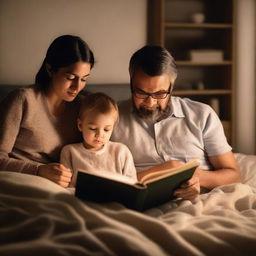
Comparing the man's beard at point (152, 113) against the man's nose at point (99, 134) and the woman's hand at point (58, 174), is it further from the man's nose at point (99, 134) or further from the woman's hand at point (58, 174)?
the woman's hand at point (58, 174)

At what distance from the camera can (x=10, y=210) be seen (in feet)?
4.12

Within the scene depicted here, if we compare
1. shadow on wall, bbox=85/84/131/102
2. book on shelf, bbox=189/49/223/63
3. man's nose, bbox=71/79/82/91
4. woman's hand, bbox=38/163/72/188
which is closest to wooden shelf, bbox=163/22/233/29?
book on shelf, bbox=189/49/223/63

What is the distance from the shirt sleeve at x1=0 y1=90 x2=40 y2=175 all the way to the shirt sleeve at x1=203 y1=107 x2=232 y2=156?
0.77 m

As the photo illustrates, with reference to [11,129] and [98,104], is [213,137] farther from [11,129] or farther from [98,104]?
[11,129]

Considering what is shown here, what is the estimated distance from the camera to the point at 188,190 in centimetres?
148

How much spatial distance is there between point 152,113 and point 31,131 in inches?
21.0

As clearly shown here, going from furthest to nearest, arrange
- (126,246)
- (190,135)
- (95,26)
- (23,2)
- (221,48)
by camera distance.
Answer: (221,48), (95,26), (23,2), (190,135), (126,246)

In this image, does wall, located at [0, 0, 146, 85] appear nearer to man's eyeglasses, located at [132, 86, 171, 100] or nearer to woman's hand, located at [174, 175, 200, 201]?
man's eyeglasses, located at [132, 86, 171, 100]

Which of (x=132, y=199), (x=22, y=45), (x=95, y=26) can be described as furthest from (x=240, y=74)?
(x=132, y=199)

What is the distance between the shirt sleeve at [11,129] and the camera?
169 cm

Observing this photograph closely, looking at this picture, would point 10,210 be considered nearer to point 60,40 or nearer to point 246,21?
point 60,40

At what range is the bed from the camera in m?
1.07

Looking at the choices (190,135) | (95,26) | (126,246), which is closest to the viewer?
(126,246)

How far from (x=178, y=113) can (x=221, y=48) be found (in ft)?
6.41
